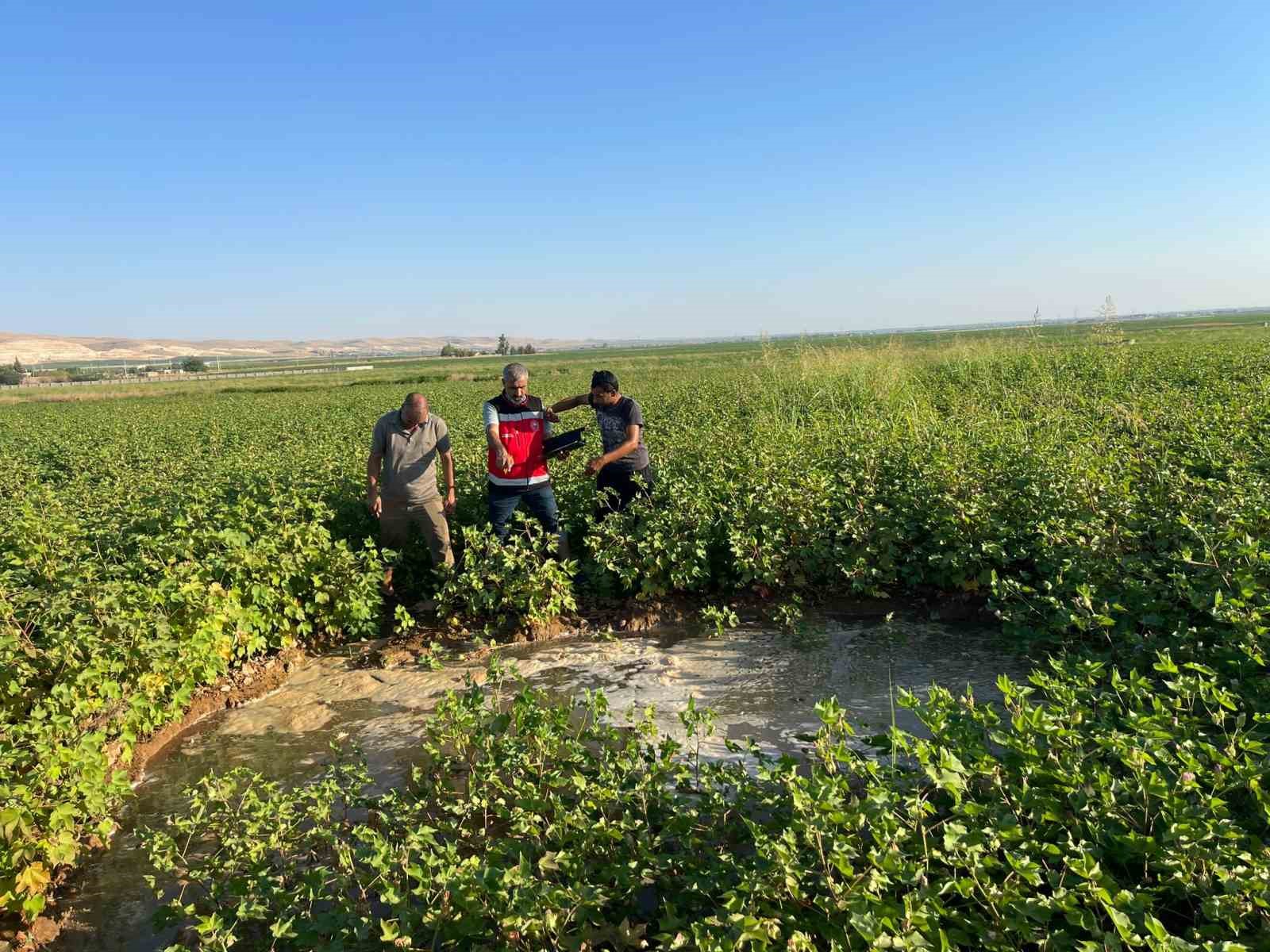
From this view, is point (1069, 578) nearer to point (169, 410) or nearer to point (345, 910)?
point (345, 910)

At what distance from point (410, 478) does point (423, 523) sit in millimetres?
420

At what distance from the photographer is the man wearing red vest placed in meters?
6.07

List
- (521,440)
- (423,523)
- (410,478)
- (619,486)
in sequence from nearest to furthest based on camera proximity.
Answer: (521,440)
(410,478)
(423,523)
(619,486)

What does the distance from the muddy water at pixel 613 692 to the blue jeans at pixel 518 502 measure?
1.10 m

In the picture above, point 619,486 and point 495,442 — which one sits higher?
point 495,442

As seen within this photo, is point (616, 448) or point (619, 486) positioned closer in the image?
point (616, 448)

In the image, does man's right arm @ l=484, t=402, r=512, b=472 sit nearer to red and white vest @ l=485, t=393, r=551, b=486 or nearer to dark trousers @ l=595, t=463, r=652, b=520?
red and white vest @ l=485, t=393, r=551, b=486

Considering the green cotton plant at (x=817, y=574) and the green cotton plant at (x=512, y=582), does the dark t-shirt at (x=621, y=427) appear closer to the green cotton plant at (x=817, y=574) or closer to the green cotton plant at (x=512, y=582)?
the green cotton plant at (x=817, y=574)

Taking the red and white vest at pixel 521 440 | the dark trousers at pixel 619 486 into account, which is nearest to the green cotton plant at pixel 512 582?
the red and white vest at pixel 521 440

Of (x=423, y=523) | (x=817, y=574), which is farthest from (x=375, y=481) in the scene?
(x=817, y=574)

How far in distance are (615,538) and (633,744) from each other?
10.7 feet

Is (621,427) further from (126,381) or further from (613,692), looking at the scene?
(126,381)

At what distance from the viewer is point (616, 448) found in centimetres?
651

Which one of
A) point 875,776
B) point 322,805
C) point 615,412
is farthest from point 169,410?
point 875,776
